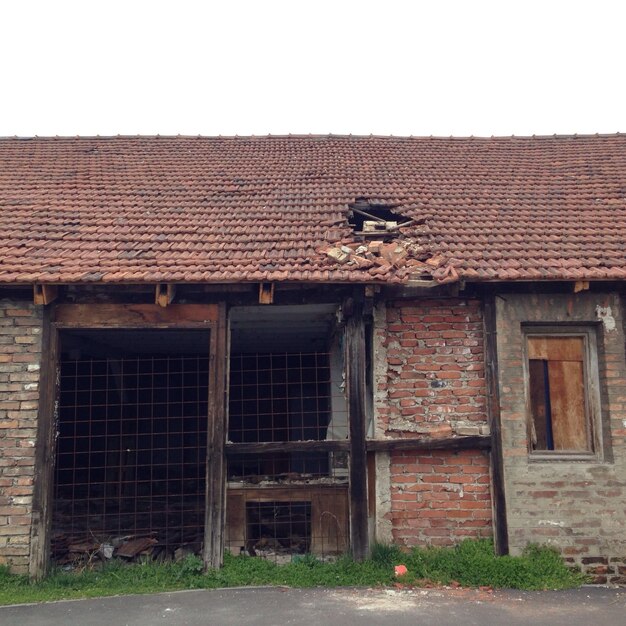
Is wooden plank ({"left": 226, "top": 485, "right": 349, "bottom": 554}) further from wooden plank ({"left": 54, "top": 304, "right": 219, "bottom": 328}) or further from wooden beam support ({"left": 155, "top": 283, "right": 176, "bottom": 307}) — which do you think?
Result: wooden beam support ({"left": 155, "top": 283, "right": 176, "bottom": 307})

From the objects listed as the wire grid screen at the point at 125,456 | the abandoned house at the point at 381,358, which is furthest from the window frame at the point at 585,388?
the wire grid screen at the point at 125,456

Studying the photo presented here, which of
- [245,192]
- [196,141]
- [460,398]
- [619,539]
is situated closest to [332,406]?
[460,398]

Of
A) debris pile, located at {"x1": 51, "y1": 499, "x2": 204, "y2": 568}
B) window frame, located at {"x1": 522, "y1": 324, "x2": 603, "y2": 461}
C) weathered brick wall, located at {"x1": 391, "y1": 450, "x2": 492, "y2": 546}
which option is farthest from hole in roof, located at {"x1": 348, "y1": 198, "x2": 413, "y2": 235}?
debris pile, located at {"x1": 51, "y1": 499, "x2": 204, "y2": 568}

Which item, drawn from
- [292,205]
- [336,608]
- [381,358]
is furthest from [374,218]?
[336,608]

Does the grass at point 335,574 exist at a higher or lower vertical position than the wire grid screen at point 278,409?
Result: lower

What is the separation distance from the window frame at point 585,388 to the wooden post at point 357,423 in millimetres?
1884

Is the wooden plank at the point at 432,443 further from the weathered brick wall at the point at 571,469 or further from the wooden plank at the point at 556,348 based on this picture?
the wooden plank at the point at 556,348

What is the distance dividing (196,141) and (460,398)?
7.39 metres

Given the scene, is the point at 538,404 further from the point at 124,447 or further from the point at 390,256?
the point at 124,447

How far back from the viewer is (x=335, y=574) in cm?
621

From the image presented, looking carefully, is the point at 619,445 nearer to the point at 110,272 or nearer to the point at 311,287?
the point at 311,287

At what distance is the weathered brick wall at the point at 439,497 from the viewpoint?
6477mm

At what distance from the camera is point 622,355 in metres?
6.68

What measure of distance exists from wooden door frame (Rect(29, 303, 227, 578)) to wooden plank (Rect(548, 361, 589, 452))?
12.5 feet
